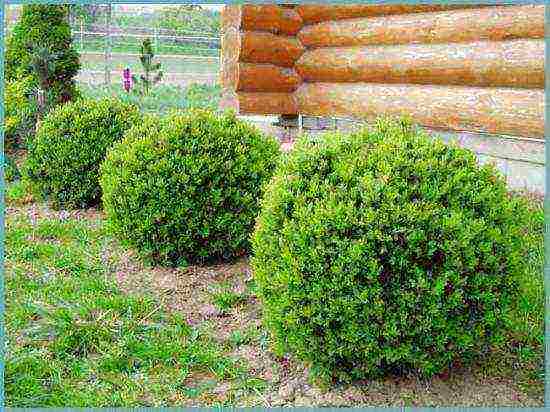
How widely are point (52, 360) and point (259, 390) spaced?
1.09 m

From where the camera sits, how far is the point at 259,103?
850 cm

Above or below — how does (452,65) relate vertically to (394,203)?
above

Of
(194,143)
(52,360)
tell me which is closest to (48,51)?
(194,143)

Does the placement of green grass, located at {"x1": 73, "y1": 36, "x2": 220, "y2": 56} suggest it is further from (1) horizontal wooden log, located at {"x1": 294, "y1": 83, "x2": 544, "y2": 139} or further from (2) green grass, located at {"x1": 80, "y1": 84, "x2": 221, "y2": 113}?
(1) horizontal wooden log, located at {"x1": 294, "y1": 83, "x2": 544, "y2": 139}

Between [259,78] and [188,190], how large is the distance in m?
3.68

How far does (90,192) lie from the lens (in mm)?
6926

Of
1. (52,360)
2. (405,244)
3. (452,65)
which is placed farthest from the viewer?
(452,65)

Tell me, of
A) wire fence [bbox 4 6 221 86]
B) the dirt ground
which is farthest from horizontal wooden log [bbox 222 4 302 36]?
wire fence [bbox 4 6 221 86]

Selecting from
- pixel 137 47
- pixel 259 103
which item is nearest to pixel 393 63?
pixel 259 103

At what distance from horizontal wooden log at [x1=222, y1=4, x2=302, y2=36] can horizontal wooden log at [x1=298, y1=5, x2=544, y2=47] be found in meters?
0.18

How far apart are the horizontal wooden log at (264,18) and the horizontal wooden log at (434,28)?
0.18 m

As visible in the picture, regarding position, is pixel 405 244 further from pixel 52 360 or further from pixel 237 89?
pixel 237 89

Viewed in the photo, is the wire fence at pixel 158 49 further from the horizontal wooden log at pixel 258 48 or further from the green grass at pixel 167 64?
the horizontal wooden log at pixel 258 48

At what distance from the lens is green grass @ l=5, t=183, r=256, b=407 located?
3.49 meters
